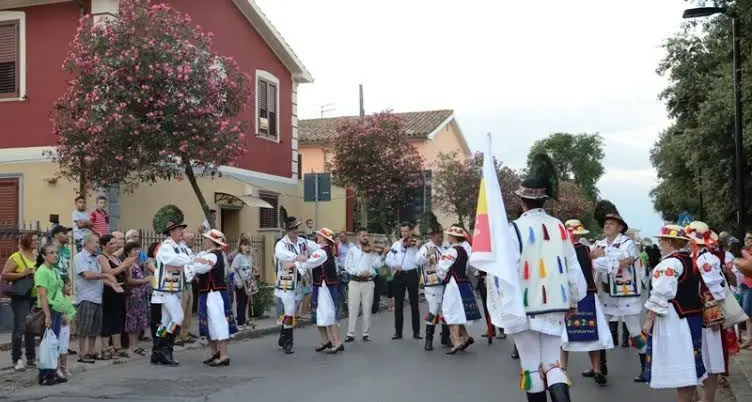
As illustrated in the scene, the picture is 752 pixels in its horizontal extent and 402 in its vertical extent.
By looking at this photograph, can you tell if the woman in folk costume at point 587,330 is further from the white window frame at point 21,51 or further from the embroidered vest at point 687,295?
the white window frame at point 21,51

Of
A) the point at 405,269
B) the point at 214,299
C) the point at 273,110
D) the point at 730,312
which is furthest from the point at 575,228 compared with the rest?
the point at 273,110

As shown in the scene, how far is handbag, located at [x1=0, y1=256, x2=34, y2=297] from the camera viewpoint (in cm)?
1114

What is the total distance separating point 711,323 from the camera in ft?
26.5

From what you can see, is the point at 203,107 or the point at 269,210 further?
the point at 269,210

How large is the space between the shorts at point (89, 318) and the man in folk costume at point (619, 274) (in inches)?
257

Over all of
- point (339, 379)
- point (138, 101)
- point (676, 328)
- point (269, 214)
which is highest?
point (138, 101)

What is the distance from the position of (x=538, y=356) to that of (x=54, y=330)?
6.36m

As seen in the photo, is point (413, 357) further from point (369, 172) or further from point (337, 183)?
point (337, 183)

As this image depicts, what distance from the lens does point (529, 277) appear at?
6953 millimetres

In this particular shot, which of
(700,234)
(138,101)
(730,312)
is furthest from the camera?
(138,101)

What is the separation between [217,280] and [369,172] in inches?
672

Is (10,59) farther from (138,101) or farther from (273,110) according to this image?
(273,110)

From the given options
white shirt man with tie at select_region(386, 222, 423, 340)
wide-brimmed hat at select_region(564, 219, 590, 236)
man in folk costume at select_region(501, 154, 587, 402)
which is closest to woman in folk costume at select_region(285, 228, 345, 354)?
white shirt man with tie at select_region(386, 222, 423, 340)

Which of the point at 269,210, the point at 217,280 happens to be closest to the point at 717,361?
the point at 217,280
